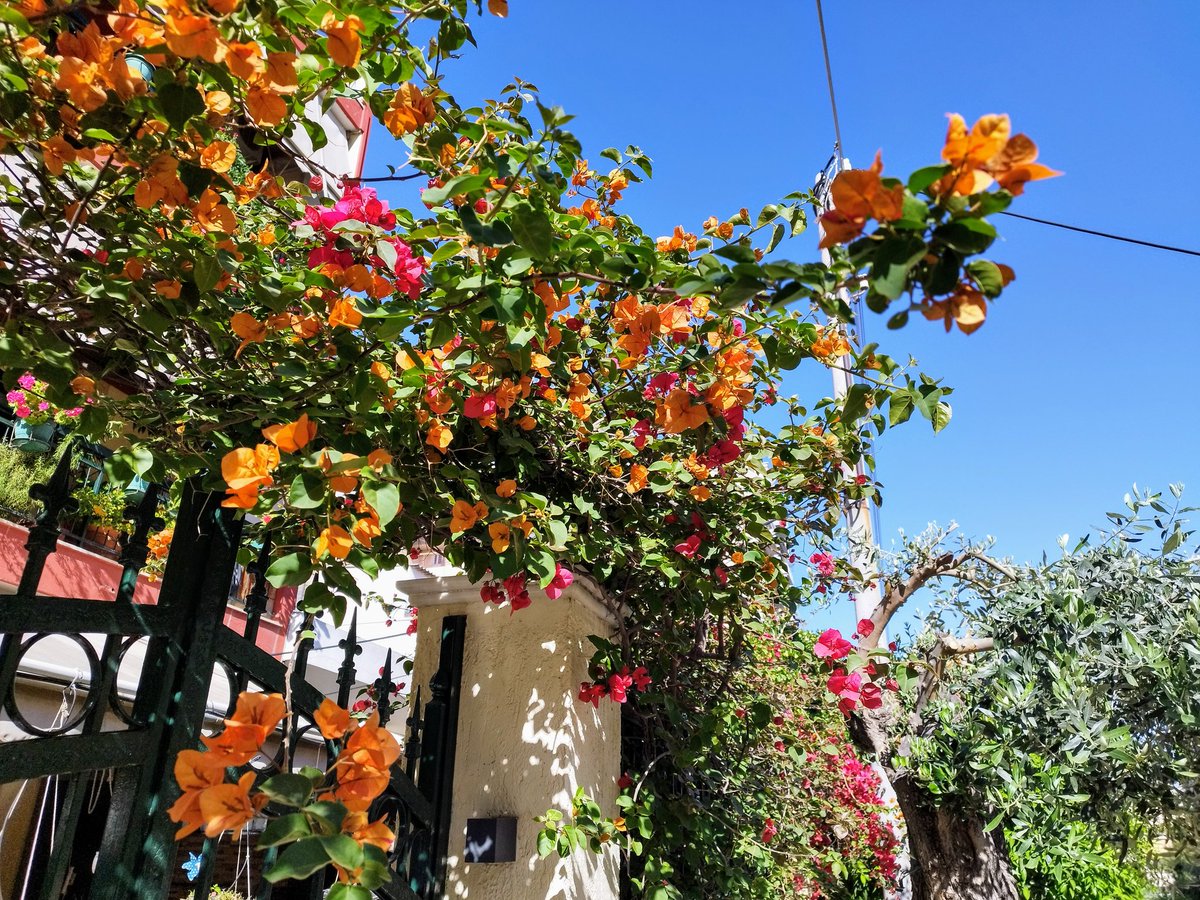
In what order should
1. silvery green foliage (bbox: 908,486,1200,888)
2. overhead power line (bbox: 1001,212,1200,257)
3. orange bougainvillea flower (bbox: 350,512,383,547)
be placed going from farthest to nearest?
overhead power line (bbox: 1001,212,1200,257)
silvery green foliage (bbox: 908,486,1200,888)
orange bougainvillea flower (bbox: 350,512,383,547)

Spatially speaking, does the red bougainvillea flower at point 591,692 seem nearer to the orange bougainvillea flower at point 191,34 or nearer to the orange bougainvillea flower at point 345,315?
the orange bougainvillea flower at point 345,315

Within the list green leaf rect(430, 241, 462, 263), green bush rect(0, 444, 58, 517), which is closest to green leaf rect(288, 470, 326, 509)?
green leaf rect(430, 241, 462, 263)

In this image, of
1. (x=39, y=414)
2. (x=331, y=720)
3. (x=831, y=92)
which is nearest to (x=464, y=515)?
(x=331, y=720)

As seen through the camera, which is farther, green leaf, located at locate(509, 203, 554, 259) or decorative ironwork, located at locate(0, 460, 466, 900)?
decorative ironwork, located at locate(0, 460, 466, 900)

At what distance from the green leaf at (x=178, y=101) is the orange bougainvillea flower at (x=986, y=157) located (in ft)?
3.14

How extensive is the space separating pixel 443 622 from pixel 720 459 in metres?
1.11

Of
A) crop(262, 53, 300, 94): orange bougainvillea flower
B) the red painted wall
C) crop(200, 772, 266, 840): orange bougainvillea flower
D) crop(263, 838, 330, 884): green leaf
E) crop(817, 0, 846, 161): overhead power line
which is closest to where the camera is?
crop(263, 838, 330, 884): green leaf

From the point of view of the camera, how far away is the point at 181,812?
848 millimetres

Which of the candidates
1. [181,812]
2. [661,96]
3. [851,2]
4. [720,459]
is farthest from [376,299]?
[851,2]

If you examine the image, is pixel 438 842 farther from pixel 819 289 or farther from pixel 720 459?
pixel 819 289

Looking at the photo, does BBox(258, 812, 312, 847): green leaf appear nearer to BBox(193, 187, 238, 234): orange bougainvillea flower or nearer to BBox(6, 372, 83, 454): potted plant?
BBox(193, 187, 238, 234): orange bougainvillea flower

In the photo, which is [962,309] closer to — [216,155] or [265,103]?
[265,103]

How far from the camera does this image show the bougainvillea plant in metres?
0.84

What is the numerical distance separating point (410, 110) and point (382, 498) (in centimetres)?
72
